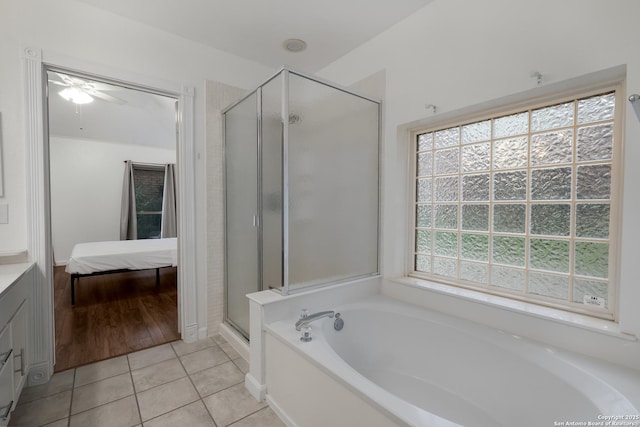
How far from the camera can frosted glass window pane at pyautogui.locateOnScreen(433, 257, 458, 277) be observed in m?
2.12

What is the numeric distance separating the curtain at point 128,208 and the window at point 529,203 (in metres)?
5.69

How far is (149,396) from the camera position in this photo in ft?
5.91

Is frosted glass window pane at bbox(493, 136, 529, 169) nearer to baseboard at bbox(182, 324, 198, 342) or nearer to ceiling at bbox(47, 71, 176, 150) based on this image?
baseboard at bbox(182, 324, 198, 342)

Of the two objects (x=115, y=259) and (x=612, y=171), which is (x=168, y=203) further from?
(x=612, y=171)

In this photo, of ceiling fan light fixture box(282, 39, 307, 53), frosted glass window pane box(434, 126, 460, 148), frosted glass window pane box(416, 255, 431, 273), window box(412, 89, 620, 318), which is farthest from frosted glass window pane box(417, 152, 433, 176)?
ceiling fan light fixture box(282, 39, 307, 53)

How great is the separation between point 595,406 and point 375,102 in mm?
2134

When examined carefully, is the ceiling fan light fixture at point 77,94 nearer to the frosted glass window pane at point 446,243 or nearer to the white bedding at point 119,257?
the white bedding at point 119,257

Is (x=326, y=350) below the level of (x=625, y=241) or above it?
below

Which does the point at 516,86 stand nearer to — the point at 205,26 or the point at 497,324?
the point at 497,324

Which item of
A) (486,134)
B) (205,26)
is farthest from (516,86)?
(205,26)

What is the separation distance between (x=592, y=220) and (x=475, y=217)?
0.59m

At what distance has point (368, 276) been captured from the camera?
2.38 metres

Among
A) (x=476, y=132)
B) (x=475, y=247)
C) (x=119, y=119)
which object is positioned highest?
(x=119, y=119)

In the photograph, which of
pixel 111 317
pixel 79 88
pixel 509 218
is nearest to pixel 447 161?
pixel 509 218
